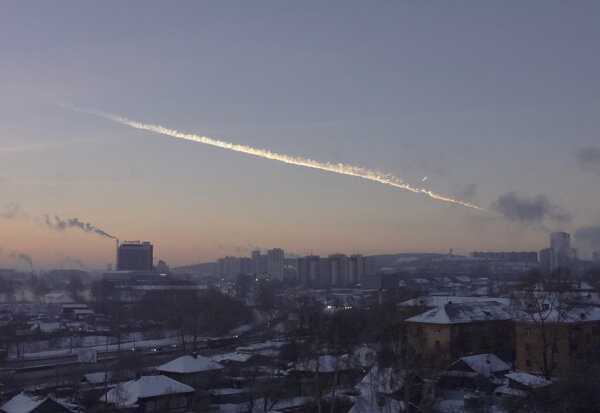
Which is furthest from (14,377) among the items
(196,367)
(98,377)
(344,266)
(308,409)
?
(344,266)

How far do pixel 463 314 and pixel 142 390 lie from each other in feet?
44.3

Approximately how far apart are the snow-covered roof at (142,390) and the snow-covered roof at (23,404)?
158cm

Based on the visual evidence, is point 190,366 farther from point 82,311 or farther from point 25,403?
point 82,311

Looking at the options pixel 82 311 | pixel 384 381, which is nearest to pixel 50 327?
pixel 82 311

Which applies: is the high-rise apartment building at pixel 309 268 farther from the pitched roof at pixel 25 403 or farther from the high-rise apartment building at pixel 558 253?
the pitched roof at pixel 25 403

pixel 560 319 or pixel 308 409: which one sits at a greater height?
pixel 560 319

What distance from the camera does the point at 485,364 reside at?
21000 millimetres

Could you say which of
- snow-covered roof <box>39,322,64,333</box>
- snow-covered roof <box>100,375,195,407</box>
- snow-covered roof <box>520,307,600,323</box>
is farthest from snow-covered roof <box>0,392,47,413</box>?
snow-covered roof <box>39,322,64,333</box>

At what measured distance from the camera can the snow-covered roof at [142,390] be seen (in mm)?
16344

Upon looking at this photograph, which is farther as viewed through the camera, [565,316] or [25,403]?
[565,316]

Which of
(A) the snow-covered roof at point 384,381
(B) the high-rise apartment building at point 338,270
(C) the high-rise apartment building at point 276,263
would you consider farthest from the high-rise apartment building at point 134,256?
(A) the snow-covered roof at point 384,381

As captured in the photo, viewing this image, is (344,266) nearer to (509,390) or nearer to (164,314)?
(164,314)

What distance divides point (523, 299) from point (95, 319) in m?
30.7

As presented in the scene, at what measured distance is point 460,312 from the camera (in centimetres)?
2594
